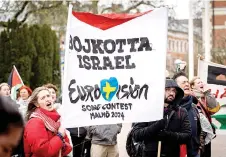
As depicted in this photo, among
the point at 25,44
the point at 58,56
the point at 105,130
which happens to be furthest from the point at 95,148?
the point at 58,56

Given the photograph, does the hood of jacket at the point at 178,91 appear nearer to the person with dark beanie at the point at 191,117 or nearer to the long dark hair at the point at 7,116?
the person with dark beanie at the point at 191,117

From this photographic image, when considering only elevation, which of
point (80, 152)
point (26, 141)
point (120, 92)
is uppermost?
point (120, 92)

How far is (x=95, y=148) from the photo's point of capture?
28.1 feet

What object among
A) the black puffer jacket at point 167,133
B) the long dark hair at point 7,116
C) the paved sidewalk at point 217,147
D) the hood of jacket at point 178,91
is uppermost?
the long dark hair at point 7,116

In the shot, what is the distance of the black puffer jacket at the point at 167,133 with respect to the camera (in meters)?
6.26

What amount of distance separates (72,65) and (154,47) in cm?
81

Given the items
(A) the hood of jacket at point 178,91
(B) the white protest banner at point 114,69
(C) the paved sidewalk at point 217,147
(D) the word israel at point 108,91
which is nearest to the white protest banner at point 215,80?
(C) the paved sidewalk at point 217,147

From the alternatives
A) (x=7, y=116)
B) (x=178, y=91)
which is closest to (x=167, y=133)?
(x=178, y=91)

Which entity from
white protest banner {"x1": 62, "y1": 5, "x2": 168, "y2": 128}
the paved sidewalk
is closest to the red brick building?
the paved sidewalk

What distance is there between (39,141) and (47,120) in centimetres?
24

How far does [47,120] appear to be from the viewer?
601 cm

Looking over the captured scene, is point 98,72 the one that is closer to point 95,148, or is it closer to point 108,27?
point 108,27

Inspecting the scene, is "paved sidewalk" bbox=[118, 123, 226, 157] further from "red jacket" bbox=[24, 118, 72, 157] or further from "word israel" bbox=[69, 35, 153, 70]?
"red jacket" bbox=[24, 118, 72, 157]

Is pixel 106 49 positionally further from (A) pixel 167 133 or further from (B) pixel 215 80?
(B) pixel 215 80
